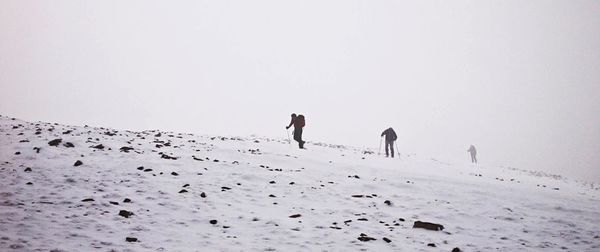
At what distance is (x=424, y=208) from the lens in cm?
1345

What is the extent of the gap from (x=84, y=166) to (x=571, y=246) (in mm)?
16165

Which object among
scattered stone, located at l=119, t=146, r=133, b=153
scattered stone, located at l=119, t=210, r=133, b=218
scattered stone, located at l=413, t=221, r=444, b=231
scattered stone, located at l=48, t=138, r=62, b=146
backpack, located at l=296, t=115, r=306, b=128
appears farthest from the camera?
backpack, located at l=296, t=115, r=306, b=128

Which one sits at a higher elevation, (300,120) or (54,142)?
(300,120)

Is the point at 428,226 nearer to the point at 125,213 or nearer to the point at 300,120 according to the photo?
the point at 125,213

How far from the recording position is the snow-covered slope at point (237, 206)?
29.1 feet

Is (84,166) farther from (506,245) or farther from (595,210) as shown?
(595,210)

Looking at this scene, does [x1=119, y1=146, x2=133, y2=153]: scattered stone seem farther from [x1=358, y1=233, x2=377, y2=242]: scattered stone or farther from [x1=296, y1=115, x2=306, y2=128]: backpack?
[x1=296, y1=115, x2=306, y2=128]: backpack

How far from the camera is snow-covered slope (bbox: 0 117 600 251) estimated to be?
349 inches

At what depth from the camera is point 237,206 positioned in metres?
11.6

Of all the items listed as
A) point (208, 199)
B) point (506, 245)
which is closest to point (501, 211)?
point (506, 245)

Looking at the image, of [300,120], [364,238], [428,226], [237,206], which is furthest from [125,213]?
[300,120]

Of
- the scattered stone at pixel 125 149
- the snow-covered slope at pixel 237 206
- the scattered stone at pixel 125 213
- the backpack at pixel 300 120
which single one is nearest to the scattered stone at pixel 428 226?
the snow-covered slope at pixel 237 206

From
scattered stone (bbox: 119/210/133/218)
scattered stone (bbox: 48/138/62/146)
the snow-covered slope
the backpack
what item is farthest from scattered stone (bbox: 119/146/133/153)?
the backpack

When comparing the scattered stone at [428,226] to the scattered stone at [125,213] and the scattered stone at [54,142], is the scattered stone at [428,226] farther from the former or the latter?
the scattered stone at [54,142]
